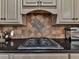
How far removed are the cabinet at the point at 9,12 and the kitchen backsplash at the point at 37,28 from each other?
32 cm

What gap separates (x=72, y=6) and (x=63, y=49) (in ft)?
2.91

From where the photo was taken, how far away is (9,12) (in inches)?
106

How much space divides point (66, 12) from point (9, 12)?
2.87ft

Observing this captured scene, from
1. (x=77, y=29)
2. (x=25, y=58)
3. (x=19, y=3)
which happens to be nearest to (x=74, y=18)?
(x=77, y=29)

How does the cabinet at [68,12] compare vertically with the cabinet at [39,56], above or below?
above

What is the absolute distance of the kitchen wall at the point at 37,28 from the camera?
300cm

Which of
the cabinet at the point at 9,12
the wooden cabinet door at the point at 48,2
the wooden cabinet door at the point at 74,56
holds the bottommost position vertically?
the wooden cabinet door at the point at 74,56

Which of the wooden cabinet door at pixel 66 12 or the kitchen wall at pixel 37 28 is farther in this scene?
the kitchen wall at pixel 37 28

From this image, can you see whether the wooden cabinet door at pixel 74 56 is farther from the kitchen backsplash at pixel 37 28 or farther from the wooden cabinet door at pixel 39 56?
the kitchen backsplash at pixel 37 28

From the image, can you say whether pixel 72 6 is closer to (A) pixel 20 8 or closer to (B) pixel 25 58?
(A) pixel 20 8

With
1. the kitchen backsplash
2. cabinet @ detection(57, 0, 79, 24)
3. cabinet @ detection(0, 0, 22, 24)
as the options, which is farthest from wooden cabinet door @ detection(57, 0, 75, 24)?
cabinet @ detection(0, 0, 22, 24)

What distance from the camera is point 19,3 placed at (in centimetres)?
267

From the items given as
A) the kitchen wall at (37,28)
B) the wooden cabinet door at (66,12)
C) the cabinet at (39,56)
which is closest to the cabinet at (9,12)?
the kitchen wall at (37,28)

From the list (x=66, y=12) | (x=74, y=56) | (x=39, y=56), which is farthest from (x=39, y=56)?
(x=66, y=12)
